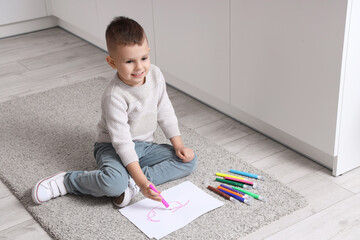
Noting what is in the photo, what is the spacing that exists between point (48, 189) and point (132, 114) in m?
0.34

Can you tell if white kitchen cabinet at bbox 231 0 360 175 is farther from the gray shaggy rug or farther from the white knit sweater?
the white knit sweater

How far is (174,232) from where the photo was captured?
53.6 inches

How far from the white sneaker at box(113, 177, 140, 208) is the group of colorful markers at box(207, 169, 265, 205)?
22 cm

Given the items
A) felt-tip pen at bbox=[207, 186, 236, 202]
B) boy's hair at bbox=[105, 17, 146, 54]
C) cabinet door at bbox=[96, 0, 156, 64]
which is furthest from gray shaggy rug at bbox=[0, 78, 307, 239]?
boy's hair at bbox=[105, 17, 146, 54]

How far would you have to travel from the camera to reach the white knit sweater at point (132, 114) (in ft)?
4.83

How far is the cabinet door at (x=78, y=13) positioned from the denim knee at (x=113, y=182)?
57.8 inches

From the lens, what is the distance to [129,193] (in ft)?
4.84

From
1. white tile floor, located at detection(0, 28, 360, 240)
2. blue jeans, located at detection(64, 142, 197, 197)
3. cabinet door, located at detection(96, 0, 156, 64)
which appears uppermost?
cabinet door, located at detection(96, 0, 156, 64)

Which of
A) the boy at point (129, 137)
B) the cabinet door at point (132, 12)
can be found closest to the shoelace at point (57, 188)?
the boy at point (129, 137)

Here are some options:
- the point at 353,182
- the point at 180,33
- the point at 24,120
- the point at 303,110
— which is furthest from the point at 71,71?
the point at 353,182

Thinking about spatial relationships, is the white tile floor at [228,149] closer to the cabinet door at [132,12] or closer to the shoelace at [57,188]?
the shoelace at [57,188]

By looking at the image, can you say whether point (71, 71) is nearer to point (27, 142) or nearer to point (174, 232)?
point (27, 142)

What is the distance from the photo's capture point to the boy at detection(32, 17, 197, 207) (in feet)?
4.69

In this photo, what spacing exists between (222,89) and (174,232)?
0.76 metres
